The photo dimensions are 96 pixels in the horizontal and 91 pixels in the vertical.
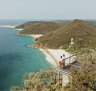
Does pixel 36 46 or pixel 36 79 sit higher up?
pixel 36 79

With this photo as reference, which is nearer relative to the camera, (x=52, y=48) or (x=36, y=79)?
(x=36, y=79)

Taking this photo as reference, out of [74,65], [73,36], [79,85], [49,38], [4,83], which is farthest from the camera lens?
[49,38]

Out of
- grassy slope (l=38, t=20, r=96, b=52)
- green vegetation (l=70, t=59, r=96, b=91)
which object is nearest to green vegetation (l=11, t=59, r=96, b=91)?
green vegetation (l=70, t=59, r=96, b=91)

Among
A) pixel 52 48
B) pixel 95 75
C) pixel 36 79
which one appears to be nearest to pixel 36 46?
pixel 52 48

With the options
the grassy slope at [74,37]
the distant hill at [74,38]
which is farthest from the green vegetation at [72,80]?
the distant hill at [74,38]

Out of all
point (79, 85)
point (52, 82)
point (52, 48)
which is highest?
point (79, 85)

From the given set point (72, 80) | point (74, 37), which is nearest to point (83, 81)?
point (72, 80)

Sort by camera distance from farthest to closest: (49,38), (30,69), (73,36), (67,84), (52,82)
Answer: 1. (49,38)
2. (73,36)
3. (30,69)
4. (52,82)
5. (67,84)

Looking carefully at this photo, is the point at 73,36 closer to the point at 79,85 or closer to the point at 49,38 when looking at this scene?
the point at 49,38
